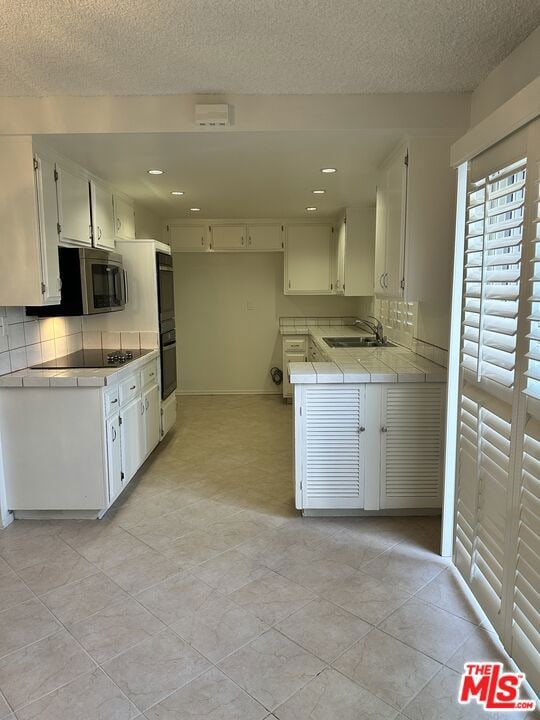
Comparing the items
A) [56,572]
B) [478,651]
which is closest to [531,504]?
[478,651]

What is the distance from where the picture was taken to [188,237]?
5840 millimetres

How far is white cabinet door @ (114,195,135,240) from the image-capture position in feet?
13.4

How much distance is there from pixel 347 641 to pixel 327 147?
258 centimetres

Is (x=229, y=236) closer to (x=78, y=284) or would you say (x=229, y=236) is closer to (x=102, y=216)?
(x=102, y=216)

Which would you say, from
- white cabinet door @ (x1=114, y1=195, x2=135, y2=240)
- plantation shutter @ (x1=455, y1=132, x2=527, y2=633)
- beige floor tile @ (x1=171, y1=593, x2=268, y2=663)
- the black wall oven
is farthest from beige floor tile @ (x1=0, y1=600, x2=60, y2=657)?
white cabinet door @ (x1=114, y1=195, x2=135, y2=240)

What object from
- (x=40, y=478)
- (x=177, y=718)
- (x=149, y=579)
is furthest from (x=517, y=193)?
(x=40, y=478)

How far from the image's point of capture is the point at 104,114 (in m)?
2.64

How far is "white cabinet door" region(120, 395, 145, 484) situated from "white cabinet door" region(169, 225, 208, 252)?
2753 mm

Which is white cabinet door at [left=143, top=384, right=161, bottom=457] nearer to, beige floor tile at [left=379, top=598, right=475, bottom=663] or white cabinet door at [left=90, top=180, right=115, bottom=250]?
white cabinet door at [left=90, top=180, right=115, bottom=250]

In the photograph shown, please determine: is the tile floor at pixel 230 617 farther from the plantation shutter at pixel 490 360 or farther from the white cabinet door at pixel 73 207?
the white cabinet door at pixel 73 207

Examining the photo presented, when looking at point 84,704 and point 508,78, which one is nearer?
point 84,704

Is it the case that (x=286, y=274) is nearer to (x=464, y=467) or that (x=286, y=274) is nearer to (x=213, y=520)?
(x=213, y=520)

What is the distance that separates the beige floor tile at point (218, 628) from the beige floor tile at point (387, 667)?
381mm

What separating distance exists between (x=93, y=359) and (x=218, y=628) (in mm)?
2199
